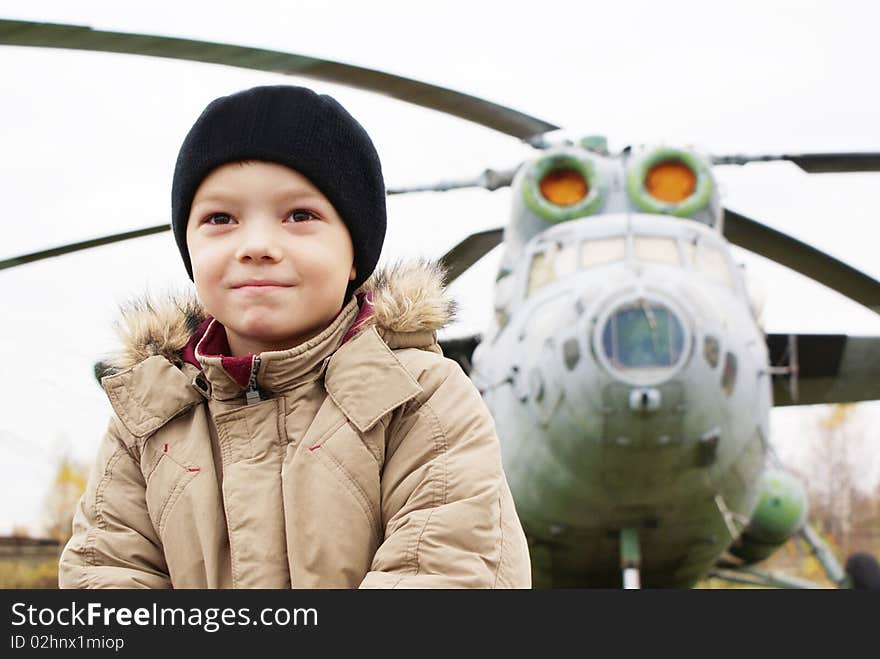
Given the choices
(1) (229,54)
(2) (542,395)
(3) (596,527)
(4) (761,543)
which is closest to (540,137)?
(2) (542,395)

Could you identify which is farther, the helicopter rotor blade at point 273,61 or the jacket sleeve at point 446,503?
the helicopter rotor blade at point 273,61

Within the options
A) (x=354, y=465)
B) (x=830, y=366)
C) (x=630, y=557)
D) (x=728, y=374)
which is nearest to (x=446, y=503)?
(x=354, y=465)

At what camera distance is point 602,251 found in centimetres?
480

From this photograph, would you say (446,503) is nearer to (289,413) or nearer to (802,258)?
(289,413)

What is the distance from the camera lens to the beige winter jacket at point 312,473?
123 centimetres

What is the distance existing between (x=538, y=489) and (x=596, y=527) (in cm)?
33

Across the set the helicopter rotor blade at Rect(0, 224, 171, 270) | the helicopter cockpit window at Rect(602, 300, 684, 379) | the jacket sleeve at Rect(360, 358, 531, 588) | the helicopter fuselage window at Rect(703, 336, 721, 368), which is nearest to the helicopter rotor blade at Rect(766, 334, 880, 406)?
the helicopter fuselage window at Rect(703, 336, 721, 368)

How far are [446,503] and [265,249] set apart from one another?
422mm

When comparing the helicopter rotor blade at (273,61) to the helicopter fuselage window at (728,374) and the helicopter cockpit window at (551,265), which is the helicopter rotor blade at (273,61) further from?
the helicopter fuselage window at (728,374)

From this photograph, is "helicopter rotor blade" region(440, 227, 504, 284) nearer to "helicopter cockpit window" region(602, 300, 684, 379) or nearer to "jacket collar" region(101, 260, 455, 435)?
"helicopter cockpit window" region(602, 300, 684, 379)

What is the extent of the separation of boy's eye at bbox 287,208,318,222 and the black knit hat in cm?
4

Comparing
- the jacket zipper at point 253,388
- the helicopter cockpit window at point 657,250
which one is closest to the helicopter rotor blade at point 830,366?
the helicopter cockpit window at point 657,250

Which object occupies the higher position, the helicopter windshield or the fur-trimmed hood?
the helicopter windshield

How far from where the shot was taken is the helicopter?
395cm
